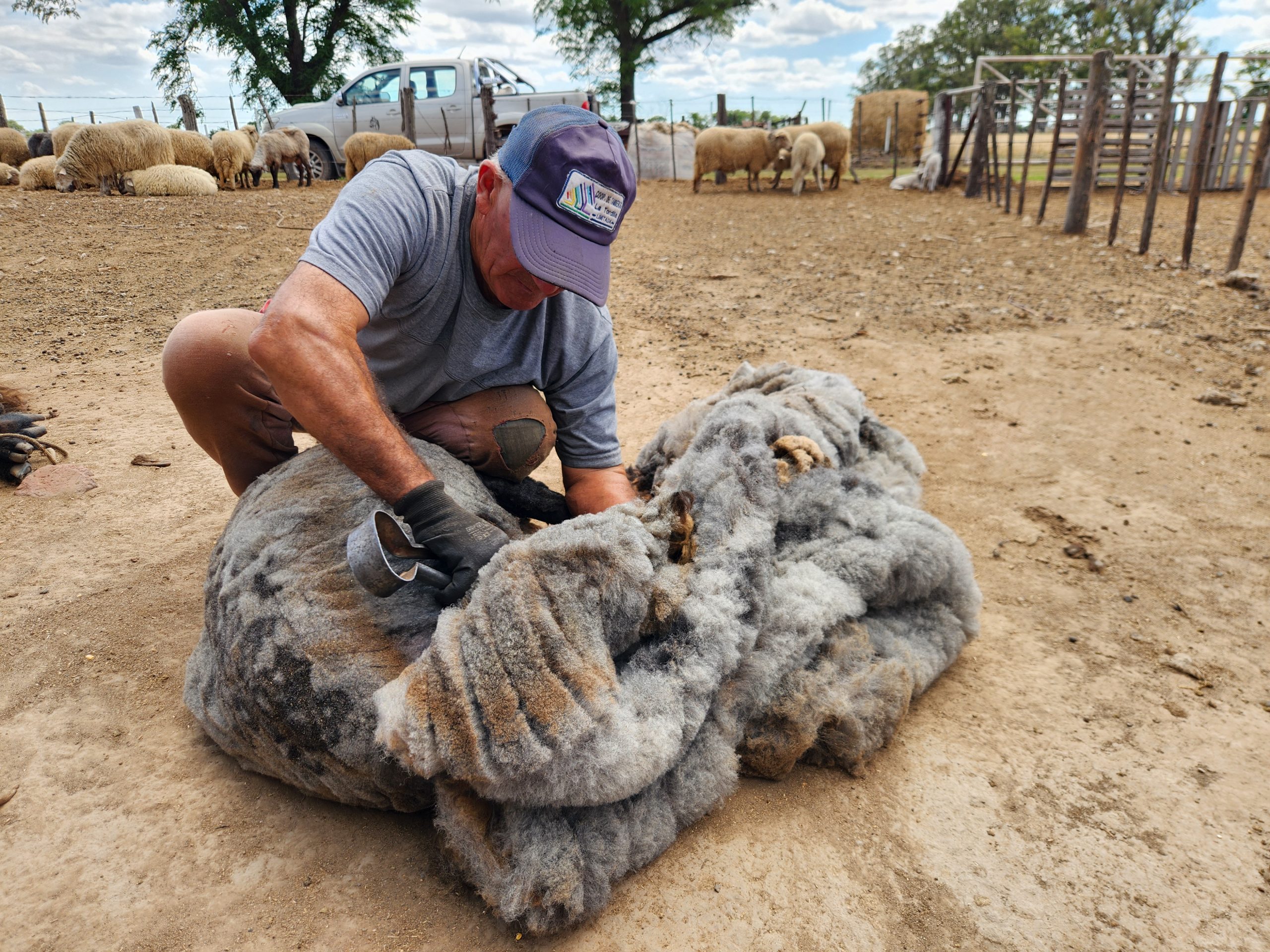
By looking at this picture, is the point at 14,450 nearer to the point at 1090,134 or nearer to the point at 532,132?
the point at 532,132

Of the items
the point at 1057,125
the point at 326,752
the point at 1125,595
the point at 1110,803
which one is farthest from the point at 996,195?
the point at 326,752

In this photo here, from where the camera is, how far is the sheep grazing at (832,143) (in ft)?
41.2

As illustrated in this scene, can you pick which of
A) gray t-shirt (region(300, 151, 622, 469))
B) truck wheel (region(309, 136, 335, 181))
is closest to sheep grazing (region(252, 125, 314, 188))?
truck wheel (region(309, 136, 335, 181))

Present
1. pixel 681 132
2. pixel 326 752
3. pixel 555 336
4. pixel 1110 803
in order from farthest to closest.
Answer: pixel 681 132
pixel 555 336
pixel 1110 803
pixel 326 752

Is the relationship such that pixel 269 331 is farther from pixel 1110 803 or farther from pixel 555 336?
pixel 1110 803

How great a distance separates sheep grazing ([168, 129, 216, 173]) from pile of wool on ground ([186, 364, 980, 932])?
10674 mm

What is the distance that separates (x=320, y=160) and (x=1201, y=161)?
11.6m

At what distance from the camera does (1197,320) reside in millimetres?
4957

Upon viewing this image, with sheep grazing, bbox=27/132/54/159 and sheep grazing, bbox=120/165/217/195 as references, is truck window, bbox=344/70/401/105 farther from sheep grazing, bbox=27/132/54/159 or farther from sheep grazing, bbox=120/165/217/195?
sheep grazing, bbox=27/132/54/159


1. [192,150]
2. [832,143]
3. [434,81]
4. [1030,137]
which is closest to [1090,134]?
[1030,137]

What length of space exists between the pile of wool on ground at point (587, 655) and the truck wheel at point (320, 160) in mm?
12161

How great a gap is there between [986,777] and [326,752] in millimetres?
1415

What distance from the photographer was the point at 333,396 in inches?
63.5

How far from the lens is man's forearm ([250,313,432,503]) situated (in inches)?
63.2
